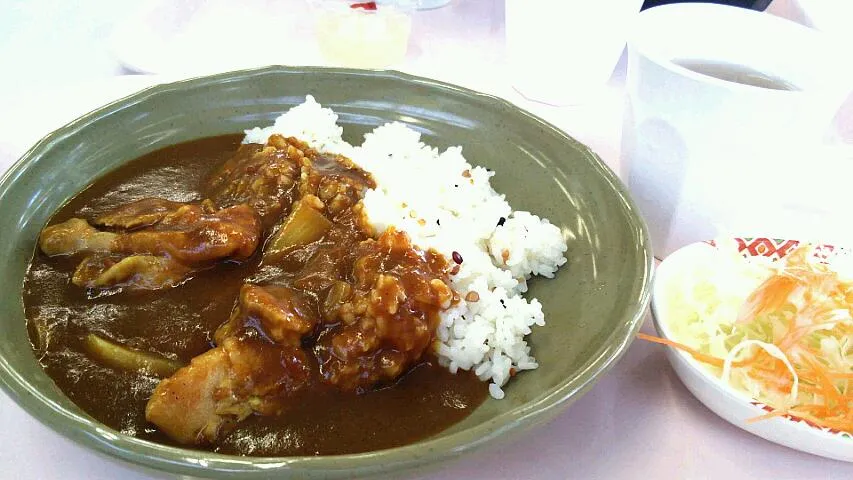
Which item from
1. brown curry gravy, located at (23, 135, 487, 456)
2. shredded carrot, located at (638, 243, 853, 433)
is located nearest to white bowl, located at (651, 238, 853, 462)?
shredded carrot, located at (638, 243, 853, 433)

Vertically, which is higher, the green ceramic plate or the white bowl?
the green ceramic plate

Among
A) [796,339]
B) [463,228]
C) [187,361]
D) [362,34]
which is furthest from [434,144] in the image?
[796,339]

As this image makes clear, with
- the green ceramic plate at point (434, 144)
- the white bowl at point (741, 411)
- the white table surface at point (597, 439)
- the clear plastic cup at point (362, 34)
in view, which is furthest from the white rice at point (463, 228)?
the clear plastic cup at point (362, 34)

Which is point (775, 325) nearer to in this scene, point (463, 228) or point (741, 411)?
point (741, 411)

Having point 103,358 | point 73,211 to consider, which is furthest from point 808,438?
point 73,211

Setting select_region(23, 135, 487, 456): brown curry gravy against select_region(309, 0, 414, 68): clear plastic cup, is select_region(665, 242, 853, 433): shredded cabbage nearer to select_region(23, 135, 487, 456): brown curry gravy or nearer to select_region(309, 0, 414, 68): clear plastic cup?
select_region(23, 135, 487, 456): brown curry gravy

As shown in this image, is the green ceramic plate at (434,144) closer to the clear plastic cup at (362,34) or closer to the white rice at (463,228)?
the white rice at (463,228)

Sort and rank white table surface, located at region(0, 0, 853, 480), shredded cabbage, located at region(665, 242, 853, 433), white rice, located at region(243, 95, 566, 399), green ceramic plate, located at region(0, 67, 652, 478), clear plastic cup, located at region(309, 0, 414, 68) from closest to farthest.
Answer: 1. green ceramic plate, located at region(0, 67, 652, 478)
2. white table surface, located at region(0, 0, 853, 480)
3. shredded cabbage, located at region(665, 242, 853, 433)
4. white rice, located at region(243, 95, 566, 399)
5. clear plastic cup, located at region(309, 0, 414, 68)
